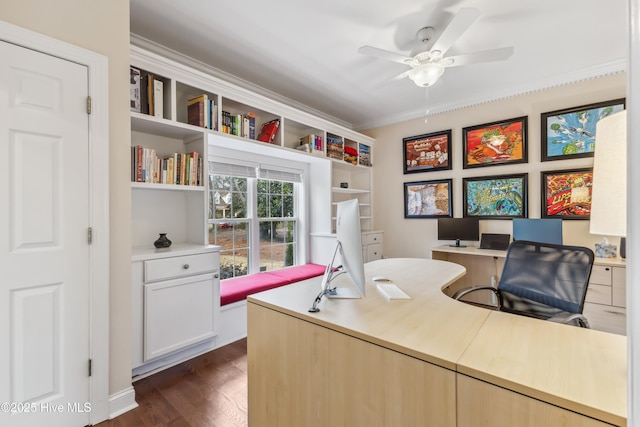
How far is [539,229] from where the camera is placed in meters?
2.99

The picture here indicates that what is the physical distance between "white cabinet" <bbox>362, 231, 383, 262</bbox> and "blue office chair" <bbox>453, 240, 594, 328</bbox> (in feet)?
6.94

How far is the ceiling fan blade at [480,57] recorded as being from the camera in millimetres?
2028

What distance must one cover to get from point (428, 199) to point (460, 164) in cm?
62

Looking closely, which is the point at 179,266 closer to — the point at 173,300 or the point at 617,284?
the point at 173,300

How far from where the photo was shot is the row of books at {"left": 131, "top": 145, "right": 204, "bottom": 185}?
2.06 metres

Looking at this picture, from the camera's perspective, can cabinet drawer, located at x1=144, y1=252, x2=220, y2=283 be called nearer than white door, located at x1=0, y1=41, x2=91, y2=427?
No

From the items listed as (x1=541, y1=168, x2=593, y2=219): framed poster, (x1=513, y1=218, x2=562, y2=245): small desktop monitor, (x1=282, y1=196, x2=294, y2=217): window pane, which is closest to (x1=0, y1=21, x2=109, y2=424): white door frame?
(x1=282, y1=196, x2=294, y2=217): window pane

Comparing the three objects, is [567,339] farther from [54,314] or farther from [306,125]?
[306,125]

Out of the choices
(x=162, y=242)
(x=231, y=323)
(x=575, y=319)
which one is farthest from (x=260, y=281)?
(x=575, y=319)

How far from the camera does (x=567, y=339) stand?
3.14 ft

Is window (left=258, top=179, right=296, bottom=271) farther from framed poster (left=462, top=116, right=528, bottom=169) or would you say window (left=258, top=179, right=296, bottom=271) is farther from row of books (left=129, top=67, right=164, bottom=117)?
framed poster (left=462, top=116, right=528, bottom=169)

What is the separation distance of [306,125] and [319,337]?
2805 millimetres

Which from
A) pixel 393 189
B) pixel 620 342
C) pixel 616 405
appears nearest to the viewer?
pixel 616 405

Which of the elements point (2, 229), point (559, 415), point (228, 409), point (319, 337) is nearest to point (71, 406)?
point (228, 409)
